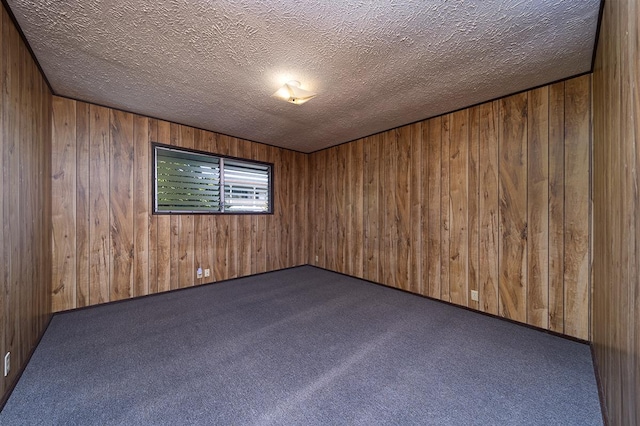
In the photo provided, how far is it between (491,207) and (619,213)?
1.65 m

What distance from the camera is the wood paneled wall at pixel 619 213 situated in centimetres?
91

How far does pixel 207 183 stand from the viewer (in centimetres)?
385

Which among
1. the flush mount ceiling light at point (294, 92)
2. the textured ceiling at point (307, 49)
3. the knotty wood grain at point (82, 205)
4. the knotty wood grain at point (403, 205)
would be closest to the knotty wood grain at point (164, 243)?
the textured ceiling at point (307, 49)

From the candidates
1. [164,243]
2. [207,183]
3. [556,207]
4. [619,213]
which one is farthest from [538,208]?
[164,243]

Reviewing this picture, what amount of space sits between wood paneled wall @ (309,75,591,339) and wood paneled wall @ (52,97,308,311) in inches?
98.2

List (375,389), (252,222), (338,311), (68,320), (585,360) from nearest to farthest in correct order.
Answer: (375,389)
(585,360)
(68,320)
(338,311)
(252,222)

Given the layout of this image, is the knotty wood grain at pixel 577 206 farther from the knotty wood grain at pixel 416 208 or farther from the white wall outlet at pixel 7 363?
the white wall outlet at pixel 7 363

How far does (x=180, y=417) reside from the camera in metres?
1.35

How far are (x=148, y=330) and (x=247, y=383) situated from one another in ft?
4.56

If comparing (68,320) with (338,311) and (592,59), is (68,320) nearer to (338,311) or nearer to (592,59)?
(338,311)

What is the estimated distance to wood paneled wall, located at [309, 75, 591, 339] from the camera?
2.23 meters

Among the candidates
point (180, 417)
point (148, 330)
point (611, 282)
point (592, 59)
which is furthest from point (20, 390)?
point (592, 59)

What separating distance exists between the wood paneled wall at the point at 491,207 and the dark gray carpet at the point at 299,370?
1.32 ft

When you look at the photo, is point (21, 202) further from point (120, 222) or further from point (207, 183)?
point (207, 183)
